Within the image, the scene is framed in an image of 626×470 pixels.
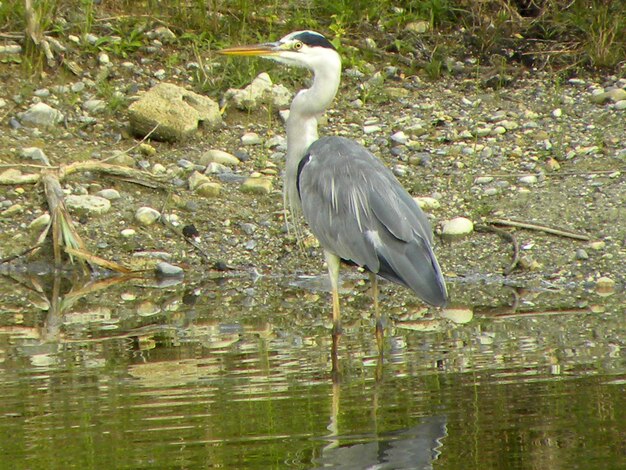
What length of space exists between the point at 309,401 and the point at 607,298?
2.91m

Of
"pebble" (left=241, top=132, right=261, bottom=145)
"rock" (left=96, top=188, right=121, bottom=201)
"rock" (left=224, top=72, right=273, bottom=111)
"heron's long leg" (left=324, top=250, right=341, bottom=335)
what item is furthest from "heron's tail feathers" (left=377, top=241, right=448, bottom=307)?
"rock" (left=224, top=72, right=273, bottom=111)

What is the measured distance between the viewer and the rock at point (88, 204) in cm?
872

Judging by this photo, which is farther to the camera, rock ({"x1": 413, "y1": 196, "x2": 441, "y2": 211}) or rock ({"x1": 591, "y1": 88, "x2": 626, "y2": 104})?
rock ({"x1": 591, "y1": 88, "x2": 626, "y2": 104})

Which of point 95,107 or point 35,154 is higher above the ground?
point 95,107

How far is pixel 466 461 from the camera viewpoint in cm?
401

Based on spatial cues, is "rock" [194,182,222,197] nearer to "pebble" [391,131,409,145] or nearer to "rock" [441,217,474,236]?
"pebble" [391,131,409,145]

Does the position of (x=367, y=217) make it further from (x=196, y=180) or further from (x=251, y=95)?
(x=251, y=95)

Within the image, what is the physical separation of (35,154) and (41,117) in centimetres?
69

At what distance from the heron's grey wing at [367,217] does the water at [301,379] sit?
0.37 meters

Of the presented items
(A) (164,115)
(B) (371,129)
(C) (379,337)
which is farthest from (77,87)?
(C) (379,337)

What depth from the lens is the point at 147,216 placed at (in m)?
8.66

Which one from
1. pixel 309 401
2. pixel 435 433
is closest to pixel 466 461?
pixel 435 433

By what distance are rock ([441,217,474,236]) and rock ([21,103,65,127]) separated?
3.25 meters

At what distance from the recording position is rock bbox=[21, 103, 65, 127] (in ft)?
32.0
